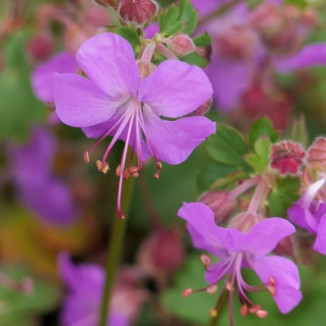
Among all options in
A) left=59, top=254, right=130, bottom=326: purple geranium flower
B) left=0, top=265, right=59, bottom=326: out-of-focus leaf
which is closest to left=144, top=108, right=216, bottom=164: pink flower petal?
left=59, top=254, right=130, bottom=326: purple geranium flower

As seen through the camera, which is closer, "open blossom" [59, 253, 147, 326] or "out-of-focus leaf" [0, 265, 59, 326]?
"open blossom" [59, 253, 147, 326]

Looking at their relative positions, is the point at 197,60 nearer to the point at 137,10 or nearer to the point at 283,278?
the point at 137,10

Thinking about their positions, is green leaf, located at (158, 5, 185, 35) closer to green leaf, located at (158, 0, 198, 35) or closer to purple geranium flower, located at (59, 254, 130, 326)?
green leaf, located at (158, 0, 198, 35)

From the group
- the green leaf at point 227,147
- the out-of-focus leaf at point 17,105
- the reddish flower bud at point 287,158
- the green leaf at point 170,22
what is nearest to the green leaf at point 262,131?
the green leaf at point 227,147

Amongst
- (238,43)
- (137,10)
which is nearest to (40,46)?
(238,43)

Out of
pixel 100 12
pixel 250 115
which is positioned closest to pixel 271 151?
pixel 100 12
